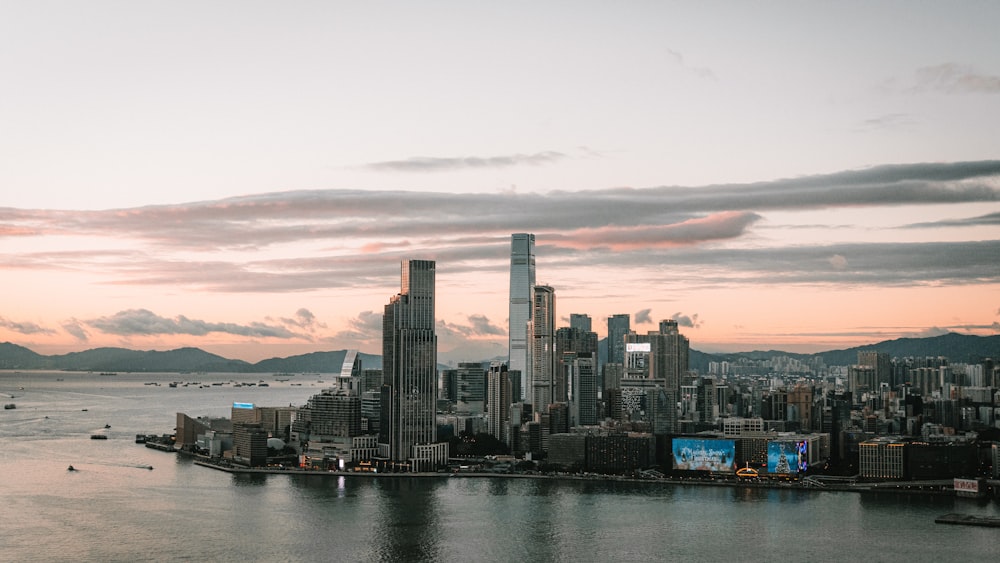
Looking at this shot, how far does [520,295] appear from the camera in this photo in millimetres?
70312

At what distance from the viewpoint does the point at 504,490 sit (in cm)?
3077

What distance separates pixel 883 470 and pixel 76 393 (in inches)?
2680

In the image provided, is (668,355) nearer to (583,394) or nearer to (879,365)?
(879,365)

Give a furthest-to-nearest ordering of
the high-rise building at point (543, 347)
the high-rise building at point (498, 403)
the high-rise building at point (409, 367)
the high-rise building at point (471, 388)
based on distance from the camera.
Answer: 1. the high-rise building at point (471, 388)
2. the high-rise building at point (543, 347)
3. the high-rise building at point (498, 403)
4. the high-rise building at point (409, 367)

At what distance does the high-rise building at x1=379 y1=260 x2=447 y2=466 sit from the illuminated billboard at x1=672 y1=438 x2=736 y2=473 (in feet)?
29.7

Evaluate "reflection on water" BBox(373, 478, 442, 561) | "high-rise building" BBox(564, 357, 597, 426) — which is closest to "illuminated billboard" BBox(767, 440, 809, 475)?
"reflection on water" BBox(373, 478, 442, 561)

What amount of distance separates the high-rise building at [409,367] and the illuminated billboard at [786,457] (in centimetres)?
1206

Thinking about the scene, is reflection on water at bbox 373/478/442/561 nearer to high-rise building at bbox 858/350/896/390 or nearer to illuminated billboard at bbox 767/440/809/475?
illuminated billboard at bbox 767/440/809/475

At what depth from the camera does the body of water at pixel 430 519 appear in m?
20.8

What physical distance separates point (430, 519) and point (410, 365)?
569 inches

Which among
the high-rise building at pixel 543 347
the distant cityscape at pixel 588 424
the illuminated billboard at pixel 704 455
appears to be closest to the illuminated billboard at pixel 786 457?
the distant cityscape at pixel 588 424

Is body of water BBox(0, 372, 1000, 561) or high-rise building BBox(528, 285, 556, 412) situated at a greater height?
high-rise building BBox(528, 285, 556, 412)

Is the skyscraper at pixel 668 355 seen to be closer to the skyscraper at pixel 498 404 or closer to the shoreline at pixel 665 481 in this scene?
the skyscraper at pixel 498 404

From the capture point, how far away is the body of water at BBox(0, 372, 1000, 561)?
20828 mm
